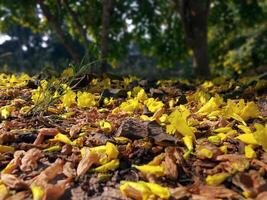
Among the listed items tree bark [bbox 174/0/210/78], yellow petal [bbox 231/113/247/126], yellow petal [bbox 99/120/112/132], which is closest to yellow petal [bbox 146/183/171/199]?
yellow petal [bbox 99/120/112/132]

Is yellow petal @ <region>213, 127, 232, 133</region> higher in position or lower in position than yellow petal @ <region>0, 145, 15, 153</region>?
higher

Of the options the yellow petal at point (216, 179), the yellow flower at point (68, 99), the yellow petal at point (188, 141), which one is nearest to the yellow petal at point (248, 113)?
the yellow petal at point (188, 141)

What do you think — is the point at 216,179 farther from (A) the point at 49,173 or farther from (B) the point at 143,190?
(A) the point at 49,173

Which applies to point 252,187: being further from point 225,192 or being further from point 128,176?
point 128,176

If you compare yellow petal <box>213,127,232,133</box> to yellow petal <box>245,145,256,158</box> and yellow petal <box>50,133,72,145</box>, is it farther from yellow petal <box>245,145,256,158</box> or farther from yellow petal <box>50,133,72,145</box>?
yellow petal <box>50,133,72,145</box>

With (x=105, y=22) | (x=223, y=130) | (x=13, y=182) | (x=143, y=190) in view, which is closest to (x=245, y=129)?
(x=223, y=130)

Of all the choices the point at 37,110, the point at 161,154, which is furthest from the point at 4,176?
the point at 37,110

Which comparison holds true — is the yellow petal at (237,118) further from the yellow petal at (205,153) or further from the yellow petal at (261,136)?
the yellow petal at (205,153)
